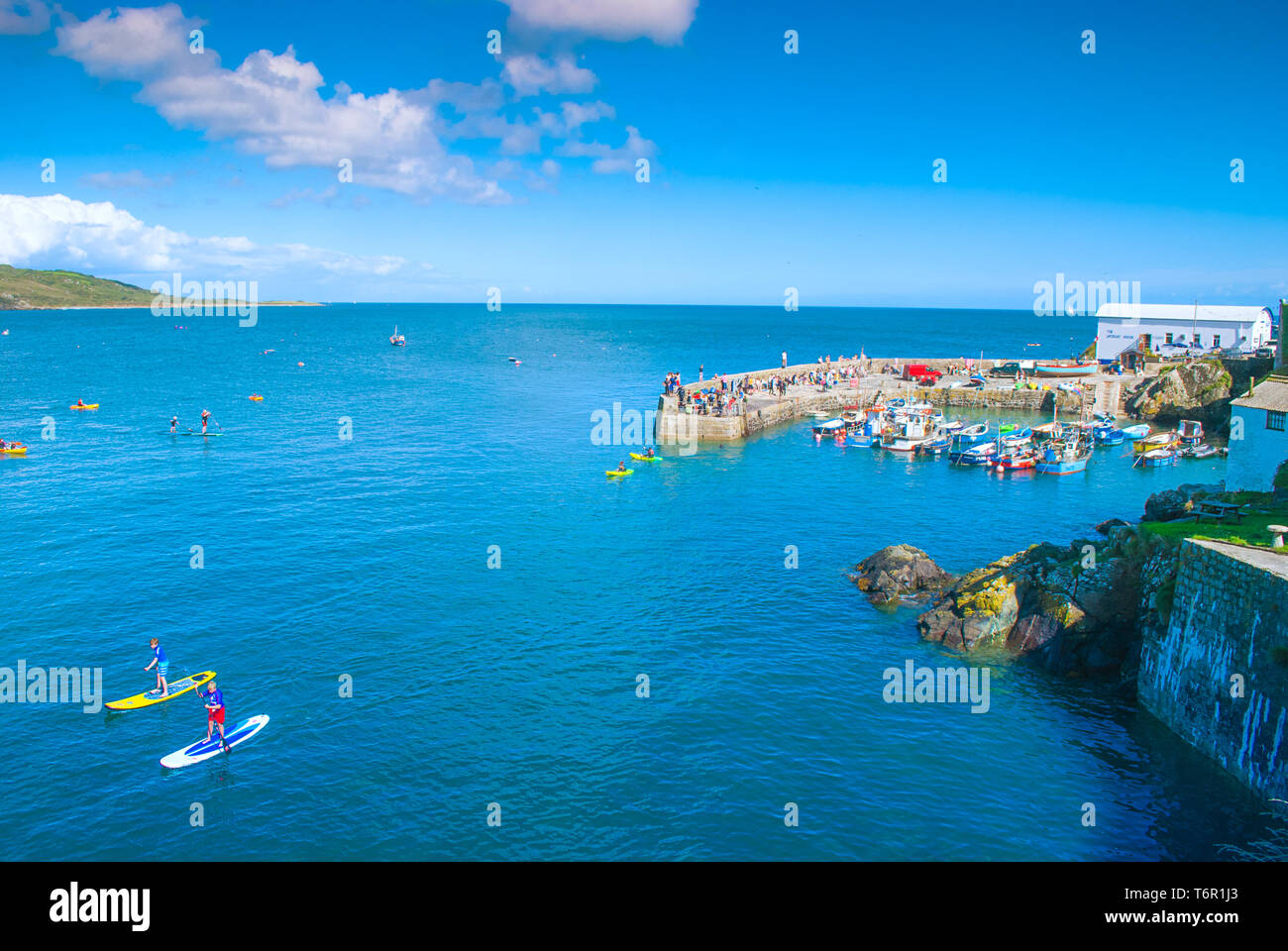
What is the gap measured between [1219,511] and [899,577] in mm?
12989

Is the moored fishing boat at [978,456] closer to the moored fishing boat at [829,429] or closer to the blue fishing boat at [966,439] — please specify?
the blue fishing boat at [966,439]

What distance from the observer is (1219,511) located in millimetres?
30438

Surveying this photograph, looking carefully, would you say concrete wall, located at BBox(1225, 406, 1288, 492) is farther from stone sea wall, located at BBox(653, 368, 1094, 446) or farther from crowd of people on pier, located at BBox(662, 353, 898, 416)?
crowd of people on pier, located at BBox(662, 353, 898, 416)

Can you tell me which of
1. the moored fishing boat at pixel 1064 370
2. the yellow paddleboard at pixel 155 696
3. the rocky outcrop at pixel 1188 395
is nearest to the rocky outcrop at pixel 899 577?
the yellow paddleboard at pixel 155 696

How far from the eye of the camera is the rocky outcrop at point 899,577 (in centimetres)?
3784

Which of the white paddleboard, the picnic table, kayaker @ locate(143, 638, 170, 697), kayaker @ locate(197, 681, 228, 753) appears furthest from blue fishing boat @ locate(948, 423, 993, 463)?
kayaker @ locate(143, 638, 170, 697)

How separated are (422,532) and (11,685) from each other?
20.8 meters

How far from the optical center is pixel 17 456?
207ft

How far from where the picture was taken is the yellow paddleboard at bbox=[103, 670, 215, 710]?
27.9 meters

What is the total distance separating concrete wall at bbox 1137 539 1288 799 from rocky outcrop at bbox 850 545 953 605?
1120 centimetres

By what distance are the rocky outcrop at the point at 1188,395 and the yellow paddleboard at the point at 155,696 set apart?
273ft

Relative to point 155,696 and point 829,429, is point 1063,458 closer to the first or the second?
point 829,429

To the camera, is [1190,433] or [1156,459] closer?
[1156,459]

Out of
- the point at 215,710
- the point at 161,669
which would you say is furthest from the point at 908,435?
the point at 215,710
